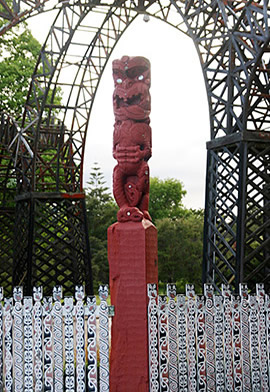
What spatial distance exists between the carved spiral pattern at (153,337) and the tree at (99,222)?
22.5 meters

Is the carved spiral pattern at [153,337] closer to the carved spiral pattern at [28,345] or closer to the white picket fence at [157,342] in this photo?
the white picket fence at [157,342]

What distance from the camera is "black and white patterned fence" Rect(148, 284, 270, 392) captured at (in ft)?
21.1

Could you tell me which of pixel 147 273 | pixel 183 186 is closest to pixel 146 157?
pixel 147 273

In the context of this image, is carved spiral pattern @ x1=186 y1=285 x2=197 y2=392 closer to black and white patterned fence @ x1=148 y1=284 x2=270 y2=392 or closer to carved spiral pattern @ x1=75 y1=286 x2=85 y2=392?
black and white patterned fence @ x1=148 y1=284 x2=270 y2=392

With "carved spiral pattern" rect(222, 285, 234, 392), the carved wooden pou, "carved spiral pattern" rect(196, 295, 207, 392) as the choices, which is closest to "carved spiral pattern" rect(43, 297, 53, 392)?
the carved wooden pou

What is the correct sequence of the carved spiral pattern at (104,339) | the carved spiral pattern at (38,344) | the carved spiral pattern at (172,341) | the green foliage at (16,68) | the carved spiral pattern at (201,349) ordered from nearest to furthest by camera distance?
1. the carved spiral pattern at (104,339)
2. the carved spiral pattern at (38,344)
3. the carved spiral pattern at (172,341)
4. the carved spiral pattern at (201,349)
5. the green foliage at (16,68)

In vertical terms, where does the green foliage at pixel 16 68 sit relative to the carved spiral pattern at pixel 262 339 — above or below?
above

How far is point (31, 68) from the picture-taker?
2334 cm

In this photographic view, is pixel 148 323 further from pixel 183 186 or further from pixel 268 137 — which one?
pixel 183 186

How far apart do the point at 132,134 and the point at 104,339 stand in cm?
264

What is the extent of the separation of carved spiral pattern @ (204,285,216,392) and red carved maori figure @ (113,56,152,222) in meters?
1.33

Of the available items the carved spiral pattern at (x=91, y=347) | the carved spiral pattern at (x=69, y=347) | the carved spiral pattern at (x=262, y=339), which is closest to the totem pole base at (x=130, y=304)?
the carved spiral pattern at (x=91, y=347)

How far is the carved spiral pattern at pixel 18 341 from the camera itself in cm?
638

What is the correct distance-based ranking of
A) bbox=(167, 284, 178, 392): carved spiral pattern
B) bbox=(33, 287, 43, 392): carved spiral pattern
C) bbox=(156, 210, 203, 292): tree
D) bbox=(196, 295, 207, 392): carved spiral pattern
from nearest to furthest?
bbox=(33, 287, 43, 392): carved spiral pattern
bbox=(167, 284, 178, 392): carved spiral pattern
bbox=(196, 295, 207, 392): carved spiral pattern
bbox=(156, 210, 203, 292): tree
